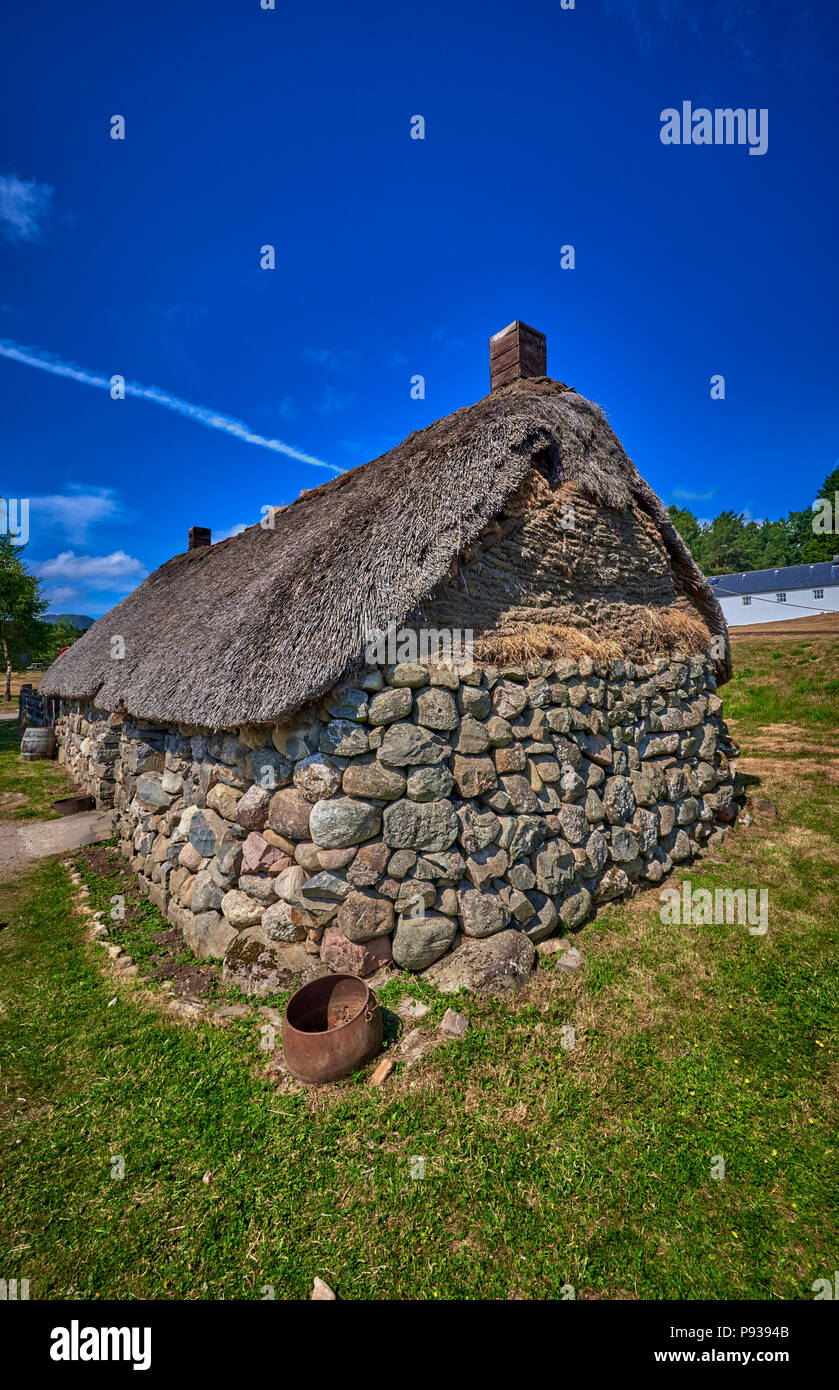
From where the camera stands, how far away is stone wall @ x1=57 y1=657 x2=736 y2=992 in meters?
4.06

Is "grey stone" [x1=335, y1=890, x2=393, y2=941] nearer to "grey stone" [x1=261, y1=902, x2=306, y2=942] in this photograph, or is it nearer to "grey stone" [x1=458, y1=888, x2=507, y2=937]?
"grey stone" [x1=261, y1=902, x2=306, y2=942]

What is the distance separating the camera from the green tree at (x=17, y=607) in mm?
21359

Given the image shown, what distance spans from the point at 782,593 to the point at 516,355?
3492 centimetres

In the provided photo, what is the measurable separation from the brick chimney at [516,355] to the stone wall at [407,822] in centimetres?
367

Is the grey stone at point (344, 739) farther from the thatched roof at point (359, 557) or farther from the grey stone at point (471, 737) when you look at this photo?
the grey stone at point (471, 737)

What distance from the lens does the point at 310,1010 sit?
3725 mm

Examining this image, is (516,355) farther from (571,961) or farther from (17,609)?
(17,609)

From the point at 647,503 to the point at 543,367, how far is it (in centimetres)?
208

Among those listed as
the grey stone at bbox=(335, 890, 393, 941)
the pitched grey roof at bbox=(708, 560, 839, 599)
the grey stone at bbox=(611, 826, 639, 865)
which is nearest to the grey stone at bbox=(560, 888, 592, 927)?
the grey stone at bbox=(611, 826, 639, 865)

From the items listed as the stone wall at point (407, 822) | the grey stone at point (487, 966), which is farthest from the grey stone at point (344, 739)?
the grey stone at point (487, 966)

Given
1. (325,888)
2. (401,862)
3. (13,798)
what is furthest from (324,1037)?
(13,798)

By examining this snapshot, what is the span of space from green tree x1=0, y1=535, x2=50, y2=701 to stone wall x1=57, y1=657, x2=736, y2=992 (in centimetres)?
2129

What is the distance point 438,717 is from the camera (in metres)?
4.22

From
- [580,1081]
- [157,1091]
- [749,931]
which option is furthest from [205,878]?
[749,931]
